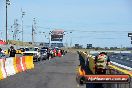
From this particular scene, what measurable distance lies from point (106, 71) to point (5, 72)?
898cm

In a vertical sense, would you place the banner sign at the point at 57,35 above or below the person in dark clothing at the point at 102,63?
above

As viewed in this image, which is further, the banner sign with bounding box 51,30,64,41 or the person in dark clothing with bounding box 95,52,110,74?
the banner sign with bounding box 51,30,64,41

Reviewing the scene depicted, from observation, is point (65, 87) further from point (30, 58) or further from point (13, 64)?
point (30, 58)

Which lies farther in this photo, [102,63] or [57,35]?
[57,35]

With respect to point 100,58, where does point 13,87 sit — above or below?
below

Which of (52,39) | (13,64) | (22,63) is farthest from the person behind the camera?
(52,39)

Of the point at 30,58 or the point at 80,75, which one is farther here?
the point at 30,58

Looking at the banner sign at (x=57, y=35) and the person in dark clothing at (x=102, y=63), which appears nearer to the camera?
the person in dark clothing at (x=102, y=63)

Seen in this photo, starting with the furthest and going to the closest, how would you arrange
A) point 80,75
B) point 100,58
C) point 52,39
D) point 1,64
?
point 52,39 < point 1,64 < point 100,58 < point 80,75

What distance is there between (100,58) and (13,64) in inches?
479

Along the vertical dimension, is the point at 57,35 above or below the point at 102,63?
above

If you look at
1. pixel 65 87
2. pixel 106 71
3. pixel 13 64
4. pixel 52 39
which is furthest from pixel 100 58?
pixel 52 39

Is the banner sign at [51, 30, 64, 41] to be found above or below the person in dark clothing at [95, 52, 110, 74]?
above

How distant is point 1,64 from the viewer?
82.6 feet
